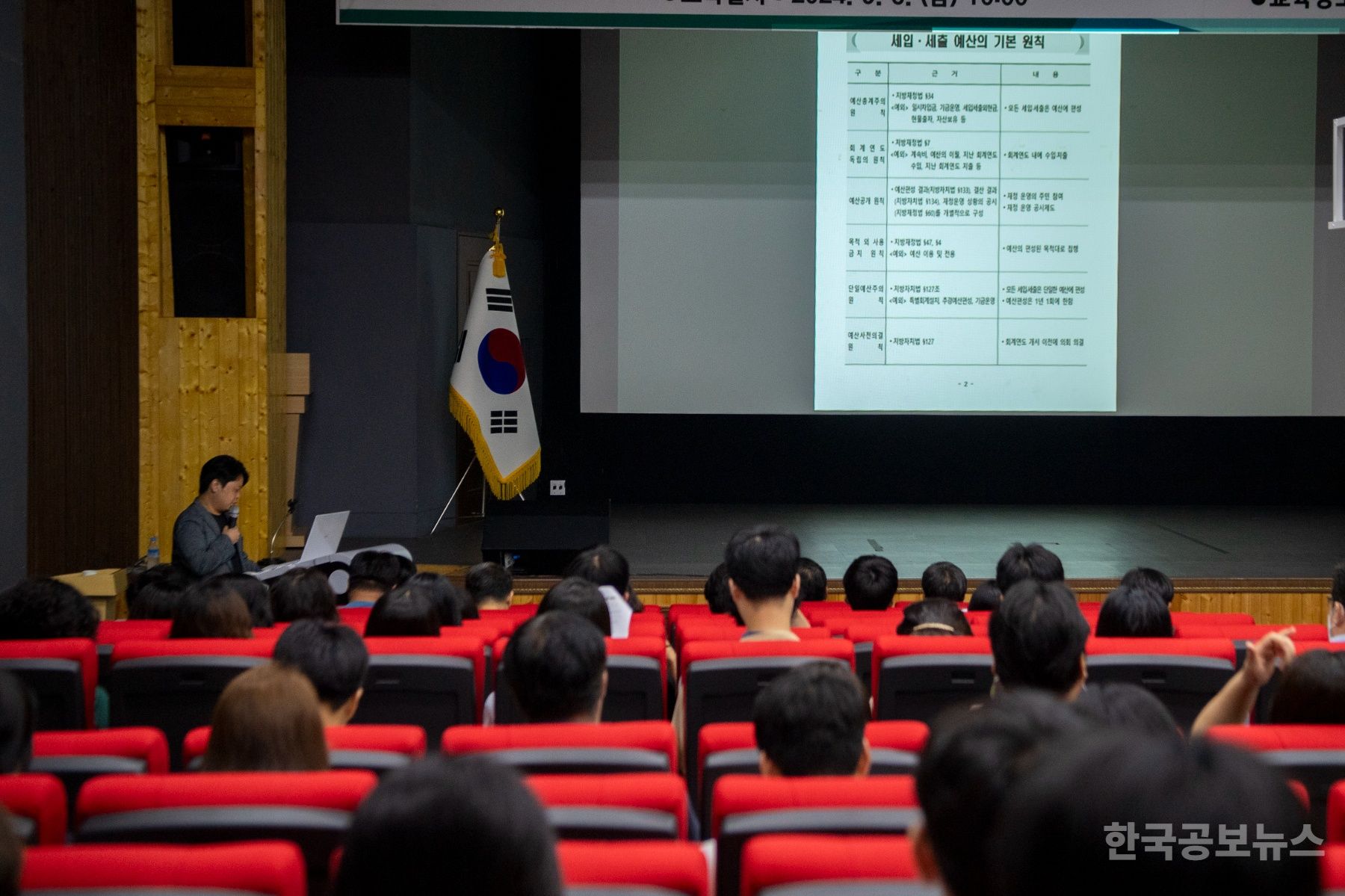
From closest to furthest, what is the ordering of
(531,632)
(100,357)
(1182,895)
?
(1182,895) < (531,632) < (100,357)

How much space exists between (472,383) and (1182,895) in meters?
8.25

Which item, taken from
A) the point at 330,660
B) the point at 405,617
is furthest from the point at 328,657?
the point at 405,617

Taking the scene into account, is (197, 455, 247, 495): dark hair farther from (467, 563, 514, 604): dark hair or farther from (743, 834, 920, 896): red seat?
(743, 834, 920, 896): red seat

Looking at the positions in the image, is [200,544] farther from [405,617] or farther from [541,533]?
→ [405,617]

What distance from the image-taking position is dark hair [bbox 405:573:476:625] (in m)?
3.67

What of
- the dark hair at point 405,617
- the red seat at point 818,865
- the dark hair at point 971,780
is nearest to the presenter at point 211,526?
the dark hair at point 405,617

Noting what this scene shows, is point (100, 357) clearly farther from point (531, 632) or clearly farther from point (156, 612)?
point (531, 632)

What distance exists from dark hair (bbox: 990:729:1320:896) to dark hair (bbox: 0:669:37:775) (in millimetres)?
1709

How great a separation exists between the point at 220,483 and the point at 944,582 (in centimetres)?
332

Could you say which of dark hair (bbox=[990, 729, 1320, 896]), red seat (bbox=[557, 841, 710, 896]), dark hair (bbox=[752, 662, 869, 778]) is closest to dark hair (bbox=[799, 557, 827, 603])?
dark hair (bbox=[752, 662, 869, 778])

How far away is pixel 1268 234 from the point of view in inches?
379

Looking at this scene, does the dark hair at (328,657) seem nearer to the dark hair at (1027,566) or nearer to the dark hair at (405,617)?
the dark hair at (405,617)

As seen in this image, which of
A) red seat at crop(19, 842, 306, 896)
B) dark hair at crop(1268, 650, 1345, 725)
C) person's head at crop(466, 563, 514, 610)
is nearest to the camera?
red seat at crop(19, 842, 306, 896)

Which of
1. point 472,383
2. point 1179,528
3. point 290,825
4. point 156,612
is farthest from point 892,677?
point 1179,528
